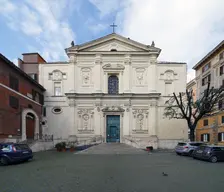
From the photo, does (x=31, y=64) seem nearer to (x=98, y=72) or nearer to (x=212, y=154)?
(x=98, y=72)

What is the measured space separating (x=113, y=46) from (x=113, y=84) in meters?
5.58

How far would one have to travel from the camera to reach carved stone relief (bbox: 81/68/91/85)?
99.6 feet

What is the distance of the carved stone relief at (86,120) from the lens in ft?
96.0

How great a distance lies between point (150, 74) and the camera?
1189 inches

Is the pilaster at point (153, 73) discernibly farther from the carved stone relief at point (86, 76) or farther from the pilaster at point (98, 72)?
the carved stone relief at point (86, 76)

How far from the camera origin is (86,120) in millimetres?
29422

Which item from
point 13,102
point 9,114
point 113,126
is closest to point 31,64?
point 13,102

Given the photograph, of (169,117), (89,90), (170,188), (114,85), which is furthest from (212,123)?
(170,188)

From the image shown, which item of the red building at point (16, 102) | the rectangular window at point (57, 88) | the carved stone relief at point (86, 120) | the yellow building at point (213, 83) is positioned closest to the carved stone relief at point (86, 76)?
the rectangular window at point (57, 88)

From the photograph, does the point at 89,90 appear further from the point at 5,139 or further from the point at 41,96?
the point at 5,139

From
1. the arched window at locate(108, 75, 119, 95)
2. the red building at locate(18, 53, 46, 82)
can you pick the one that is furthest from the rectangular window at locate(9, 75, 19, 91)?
the arched window at locate(108, 75, 119, 95)

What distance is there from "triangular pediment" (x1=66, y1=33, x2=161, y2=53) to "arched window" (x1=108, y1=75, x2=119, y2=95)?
413 centimetres

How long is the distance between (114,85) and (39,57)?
42.0ft

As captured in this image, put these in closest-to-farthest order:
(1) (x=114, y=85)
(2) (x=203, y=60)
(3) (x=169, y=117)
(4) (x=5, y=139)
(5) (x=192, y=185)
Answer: (5) (x=192, y=185) < (4) (x=5, y=139) < (3) (x=169, y=117) < (1) (x=114, y=85) < (2) (x=203, y=60)
